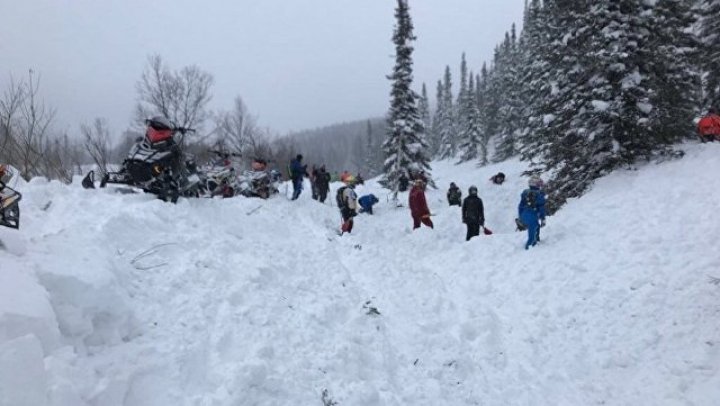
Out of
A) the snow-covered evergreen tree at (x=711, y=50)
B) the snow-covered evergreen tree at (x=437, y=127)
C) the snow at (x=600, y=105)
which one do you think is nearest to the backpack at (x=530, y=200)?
the snow at (x=600, y=105)

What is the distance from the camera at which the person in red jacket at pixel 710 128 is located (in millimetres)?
13016

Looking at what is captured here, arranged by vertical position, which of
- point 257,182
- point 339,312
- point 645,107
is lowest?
point 339,312

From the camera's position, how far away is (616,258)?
8336 mm

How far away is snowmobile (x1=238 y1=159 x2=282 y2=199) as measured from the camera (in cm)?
1684

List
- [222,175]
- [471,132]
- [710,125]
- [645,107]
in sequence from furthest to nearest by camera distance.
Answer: [471,132], [222,175], [710,125], [645,107]

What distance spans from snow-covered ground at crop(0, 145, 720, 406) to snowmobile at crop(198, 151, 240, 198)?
14.3 feet

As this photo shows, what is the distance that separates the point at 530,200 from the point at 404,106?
17.2 metres

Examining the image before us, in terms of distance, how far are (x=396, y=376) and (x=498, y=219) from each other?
15.2 m

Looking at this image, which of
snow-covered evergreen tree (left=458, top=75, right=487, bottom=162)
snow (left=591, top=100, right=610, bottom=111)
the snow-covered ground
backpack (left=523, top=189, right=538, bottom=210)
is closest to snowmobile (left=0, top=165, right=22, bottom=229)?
the snow-covered ground

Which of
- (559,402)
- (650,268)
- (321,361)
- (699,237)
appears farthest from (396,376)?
(699,237)

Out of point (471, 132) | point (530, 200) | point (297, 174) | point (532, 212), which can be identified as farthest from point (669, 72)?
point (471, 132)

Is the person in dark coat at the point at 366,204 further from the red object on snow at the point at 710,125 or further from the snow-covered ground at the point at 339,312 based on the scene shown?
the red object on snow at the point at 710,125

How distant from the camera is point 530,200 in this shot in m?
10.6

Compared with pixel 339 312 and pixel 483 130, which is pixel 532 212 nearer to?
pixel 339 312
